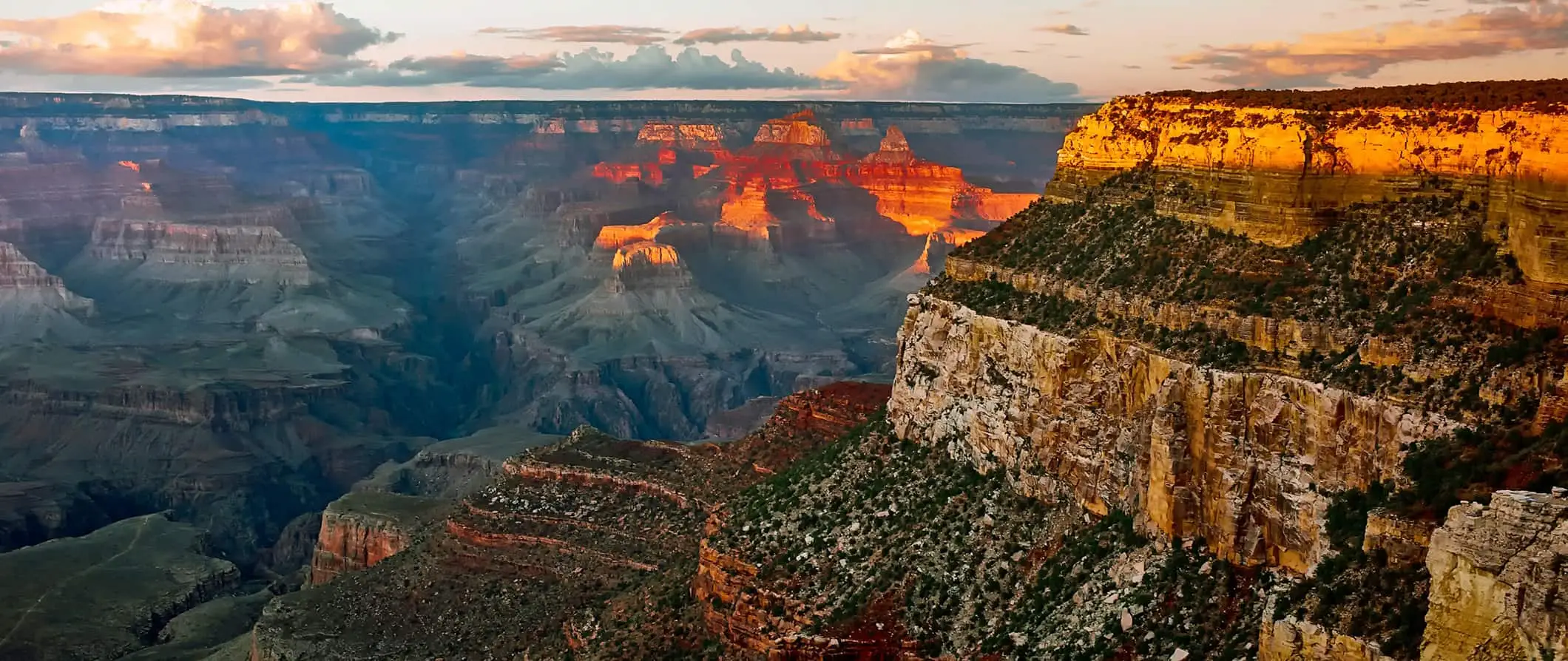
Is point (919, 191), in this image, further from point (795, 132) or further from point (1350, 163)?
point (1350, 163)

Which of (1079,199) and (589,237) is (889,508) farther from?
(589,237)

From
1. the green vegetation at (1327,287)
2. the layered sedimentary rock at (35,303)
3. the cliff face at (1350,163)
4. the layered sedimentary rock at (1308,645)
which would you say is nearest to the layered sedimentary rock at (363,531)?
the green vegetation at (1327,287)

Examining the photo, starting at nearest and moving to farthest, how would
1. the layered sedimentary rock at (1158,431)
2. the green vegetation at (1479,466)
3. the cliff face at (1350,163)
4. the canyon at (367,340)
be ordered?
the green vegetation at (1479,466) → the cliff face at (1350,163) → the layered sedimentary rock at (1158,431) → the canyon at (367,340)

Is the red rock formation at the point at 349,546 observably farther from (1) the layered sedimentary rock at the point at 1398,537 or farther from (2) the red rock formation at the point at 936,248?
(2) the red rock formation at the point at 936,248

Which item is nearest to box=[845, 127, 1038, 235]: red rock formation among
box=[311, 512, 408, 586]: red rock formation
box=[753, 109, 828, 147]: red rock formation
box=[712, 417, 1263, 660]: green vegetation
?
box=[753, 109, 828, 147]: red rock formation

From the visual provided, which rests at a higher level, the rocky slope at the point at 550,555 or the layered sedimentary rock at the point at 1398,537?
the layered sedimentary rock at the point at 1398,537

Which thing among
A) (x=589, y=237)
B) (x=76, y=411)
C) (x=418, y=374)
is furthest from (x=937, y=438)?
(x=589, y=237)
